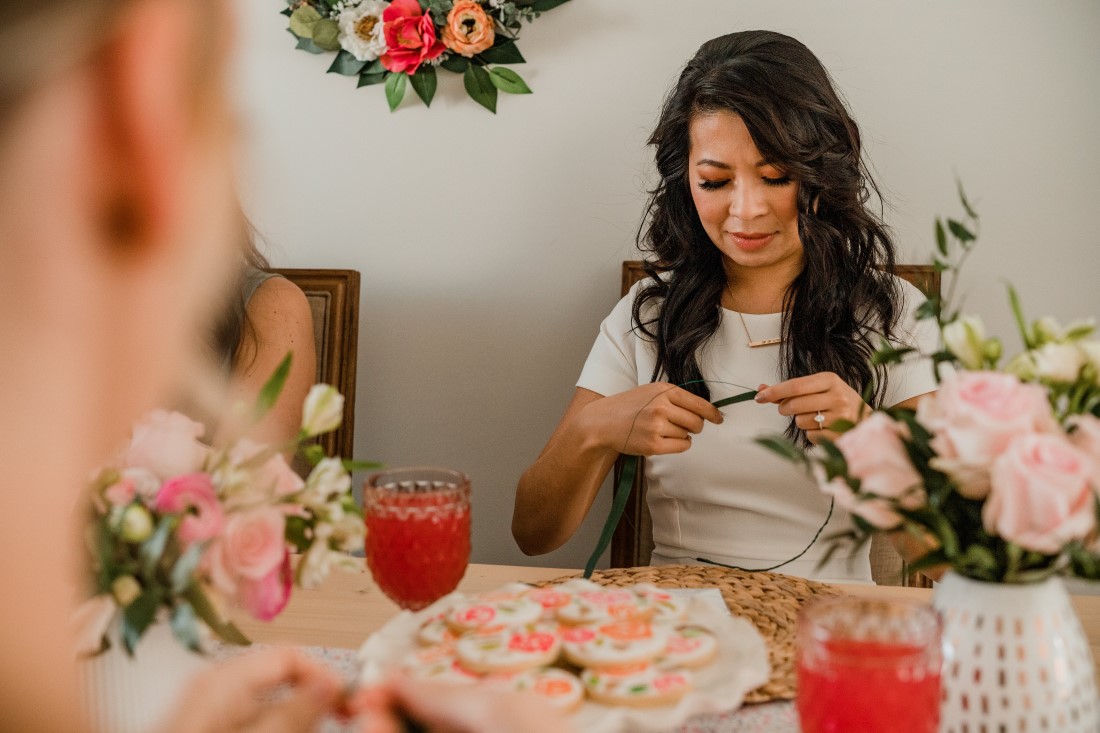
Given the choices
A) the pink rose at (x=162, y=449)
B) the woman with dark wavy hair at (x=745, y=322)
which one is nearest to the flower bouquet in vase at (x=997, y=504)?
the pink rose at (x=162, y=449)

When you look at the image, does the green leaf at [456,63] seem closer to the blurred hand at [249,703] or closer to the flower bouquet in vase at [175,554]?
the flower bouquet in vase at [175,554]

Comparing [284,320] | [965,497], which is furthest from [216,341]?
[965,497]

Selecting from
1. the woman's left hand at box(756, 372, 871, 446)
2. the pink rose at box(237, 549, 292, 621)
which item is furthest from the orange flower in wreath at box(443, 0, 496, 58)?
the pink rose at box(237, 549, 292, 621)

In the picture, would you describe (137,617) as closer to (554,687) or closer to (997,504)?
(554,687)

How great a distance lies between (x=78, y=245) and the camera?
49cm

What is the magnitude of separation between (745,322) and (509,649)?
106 cm

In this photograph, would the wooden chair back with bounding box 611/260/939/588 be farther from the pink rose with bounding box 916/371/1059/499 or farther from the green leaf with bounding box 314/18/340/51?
the pink rose with bounding box 916/371/1059/499

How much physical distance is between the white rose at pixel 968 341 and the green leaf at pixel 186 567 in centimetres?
62

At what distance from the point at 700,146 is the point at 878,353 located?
35.2 inches

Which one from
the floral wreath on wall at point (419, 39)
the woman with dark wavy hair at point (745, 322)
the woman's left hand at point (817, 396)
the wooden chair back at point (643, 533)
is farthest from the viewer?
the floral wreath on wall at point (419, 39)

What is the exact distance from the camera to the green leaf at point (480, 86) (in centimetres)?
193

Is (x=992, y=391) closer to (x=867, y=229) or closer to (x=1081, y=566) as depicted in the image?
(x=1081, y=566)

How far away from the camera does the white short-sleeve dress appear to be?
158cm

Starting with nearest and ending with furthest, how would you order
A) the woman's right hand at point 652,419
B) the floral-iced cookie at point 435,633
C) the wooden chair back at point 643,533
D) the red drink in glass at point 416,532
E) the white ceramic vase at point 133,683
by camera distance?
the white ceramic vase at point 133,683
the floral-iced cookie at point 435,633
the red drink in glass at point 416,532
the woman's right hand at point 652,419
the wooden chair back at point 643,533
